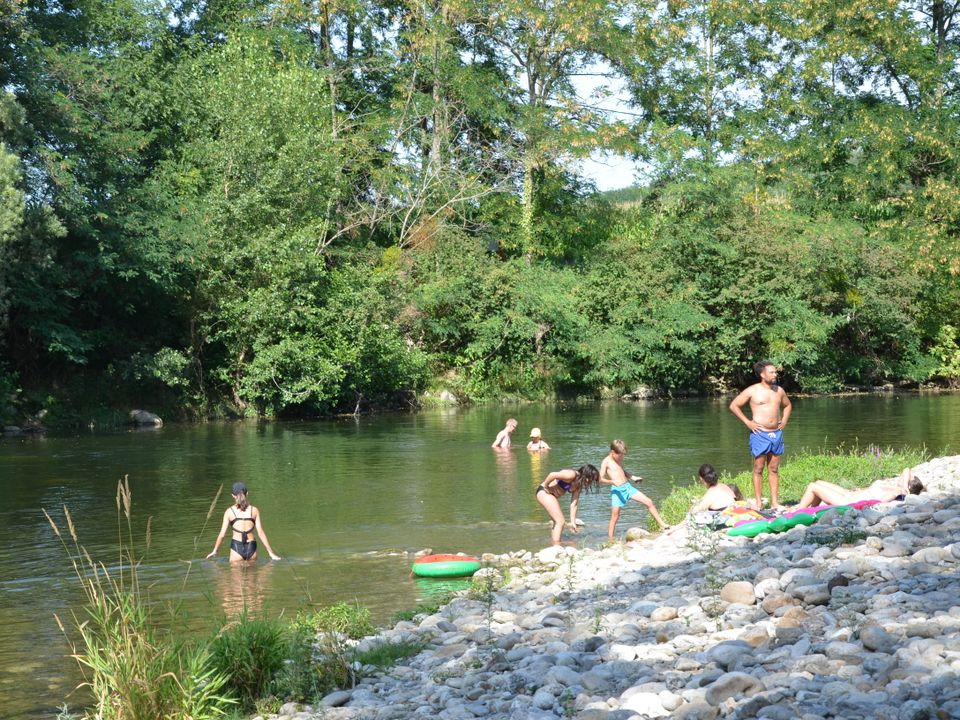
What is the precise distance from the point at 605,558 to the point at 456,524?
4.61 m

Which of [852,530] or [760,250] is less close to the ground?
[760,250]

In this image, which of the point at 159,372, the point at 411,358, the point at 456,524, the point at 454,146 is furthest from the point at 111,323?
the point at 456,524

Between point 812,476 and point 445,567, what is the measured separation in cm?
703

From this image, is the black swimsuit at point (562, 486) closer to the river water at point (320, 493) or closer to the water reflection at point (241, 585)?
the river water at point (320, 493)

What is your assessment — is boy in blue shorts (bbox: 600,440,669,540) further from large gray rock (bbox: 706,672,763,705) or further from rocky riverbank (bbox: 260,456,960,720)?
large gray rock (bbox: 706,672,763,705)

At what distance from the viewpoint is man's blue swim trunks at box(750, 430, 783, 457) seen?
1445 centimetres

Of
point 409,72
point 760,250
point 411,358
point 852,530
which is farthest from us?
point 409,72

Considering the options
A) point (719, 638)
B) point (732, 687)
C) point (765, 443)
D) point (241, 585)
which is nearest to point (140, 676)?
point (732, 687)

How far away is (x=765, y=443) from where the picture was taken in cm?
1447

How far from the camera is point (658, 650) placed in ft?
24.9

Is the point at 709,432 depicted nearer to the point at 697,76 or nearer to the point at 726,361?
the point at 726,361

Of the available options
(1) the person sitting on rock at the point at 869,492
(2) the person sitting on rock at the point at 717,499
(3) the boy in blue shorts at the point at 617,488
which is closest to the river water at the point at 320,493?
(3) the boy in blue shorts at the point at 617,488

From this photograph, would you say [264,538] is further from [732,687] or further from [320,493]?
[732,687]

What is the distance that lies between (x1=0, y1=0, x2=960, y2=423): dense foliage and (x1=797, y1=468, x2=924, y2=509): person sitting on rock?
76.3ft
